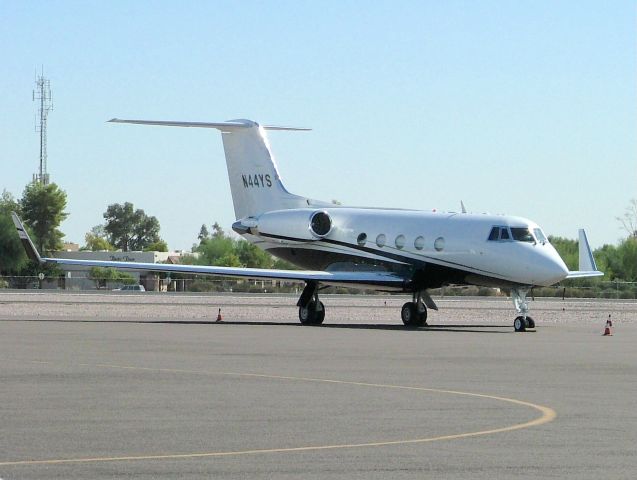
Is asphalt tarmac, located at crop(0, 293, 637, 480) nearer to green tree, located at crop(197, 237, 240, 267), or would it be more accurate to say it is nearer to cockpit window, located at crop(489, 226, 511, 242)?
cockpit window, located at crop(489, 226, 511, 242)

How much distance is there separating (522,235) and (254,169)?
11.4 m

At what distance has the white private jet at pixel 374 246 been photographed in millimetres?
37469

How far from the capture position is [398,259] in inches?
1587

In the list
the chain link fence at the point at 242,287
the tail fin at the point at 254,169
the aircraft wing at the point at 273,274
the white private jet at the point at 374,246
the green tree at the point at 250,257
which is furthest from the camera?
the green tree at the point at 250,257

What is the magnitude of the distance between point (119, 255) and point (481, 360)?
129401mm

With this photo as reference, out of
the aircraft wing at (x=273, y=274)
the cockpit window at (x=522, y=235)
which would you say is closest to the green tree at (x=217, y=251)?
the aircraft wing at (x=273, y=274)

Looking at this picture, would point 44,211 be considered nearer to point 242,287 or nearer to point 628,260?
point 242,287

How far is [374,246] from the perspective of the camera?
41.0m

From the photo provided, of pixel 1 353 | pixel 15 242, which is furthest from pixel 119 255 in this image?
pixel 1 353

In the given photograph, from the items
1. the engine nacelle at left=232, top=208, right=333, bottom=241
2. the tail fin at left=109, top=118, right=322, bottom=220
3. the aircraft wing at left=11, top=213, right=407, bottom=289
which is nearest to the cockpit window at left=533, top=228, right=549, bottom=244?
the aircraft wing at left=11, top=213, right=407, bottom=289

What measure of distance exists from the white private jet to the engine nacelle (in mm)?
30

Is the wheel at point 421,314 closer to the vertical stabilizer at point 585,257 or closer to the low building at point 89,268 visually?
the vertical stabilizer at point 585,257

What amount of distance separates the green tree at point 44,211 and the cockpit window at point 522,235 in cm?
9699

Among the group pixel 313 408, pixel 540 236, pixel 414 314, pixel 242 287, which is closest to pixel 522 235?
pixel 540 236
